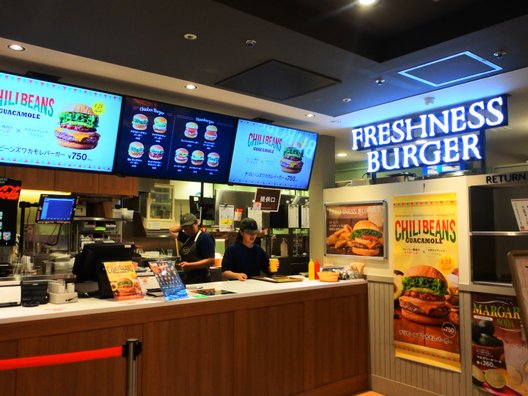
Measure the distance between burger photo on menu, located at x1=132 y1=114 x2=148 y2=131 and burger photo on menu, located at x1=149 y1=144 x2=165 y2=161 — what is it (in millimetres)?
191

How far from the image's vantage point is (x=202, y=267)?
542cm

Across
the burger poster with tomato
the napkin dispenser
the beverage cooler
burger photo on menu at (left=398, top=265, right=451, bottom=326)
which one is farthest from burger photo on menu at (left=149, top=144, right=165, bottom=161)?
the beverage cooler

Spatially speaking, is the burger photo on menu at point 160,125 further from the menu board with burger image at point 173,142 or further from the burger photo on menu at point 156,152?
the burger photo on menu at point 156,152

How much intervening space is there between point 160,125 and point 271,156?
1290 mm

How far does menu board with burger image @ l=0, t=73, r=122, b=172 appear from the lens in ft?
10.9

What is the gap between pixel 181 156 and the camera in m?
4.12

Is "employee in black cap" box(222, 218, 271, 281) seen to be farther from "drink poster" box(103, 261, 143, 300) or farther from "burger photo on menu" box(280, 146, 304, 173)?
"drink poster" box(103, 261, 143, 300)

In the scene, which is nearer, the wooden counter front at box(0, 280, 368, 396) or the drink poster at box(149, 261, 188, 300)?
the wooden counter front at box(0, 280, 368, 396)

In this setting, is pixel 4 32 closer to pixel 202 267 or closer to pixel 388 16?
pixel 388 16

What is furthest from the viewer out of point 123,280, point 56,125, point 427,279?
point 427,279

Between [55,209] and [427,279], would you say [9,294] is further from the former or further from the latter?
[427,279]

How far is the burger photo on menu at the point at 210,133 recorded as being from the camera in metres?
4.21

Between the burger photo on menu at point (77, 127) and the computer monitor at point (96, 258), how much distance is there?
2.72ft

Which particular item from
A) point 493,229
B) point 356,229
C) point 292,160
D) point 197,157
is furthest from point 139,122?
point 493,229
